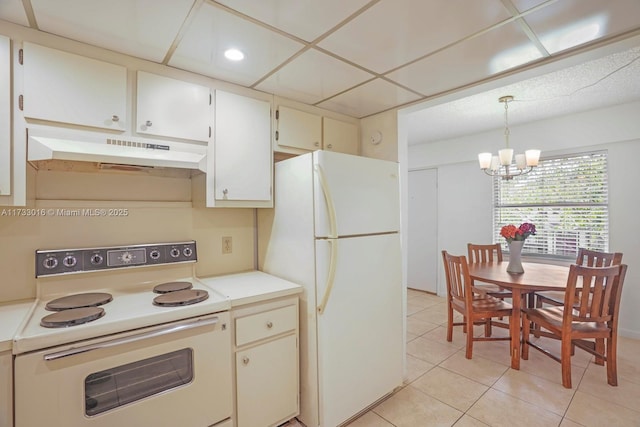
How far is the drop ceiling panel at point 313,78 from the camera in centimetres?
179

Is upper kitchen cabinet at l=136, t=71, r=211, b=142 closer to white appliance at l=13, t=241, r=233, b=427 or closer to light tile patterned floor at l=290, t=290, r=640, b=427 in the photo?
white appliance at l=13, t=241, r=233, b=427

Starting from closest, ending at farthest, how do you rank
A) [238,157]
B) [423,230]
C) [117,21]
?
[117,21] → [238,157] → [423,230]

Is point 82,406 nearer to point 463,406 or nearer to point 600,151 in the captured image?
point 463,406

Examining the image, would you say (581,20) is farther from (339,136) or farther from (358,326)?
(358,326)

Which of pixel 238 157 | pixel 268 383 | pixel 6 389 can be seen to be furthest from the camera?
pixel 238 157

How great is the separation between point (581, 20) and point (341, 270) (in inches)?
67.2

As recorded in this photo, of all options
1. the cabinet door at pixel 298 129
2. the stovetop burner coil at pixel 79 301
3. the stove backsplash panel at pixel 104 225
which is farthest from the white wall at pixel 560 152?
the stovetop burner coil at pixel 79 301

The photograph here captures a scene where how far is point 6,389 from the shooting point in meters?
1.14

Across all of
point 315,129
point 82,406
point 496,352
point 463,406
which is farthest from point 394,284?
point 82,406

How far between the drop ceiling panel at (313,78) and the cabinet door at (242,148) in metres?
0.19

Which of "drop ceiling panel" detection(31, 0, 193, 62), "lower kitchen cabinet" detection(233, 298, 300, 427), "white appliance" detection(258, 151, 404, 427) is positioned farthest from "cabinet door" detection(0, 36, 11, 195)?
"white appliance" detection(258, 151, 404, 427)

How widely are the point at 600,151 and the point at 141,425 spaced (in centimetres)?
473

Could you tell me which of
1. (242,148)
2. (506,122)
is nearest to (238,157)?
(242,148)

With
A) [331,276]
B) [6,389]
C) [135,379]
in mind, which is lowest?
[135,379]
